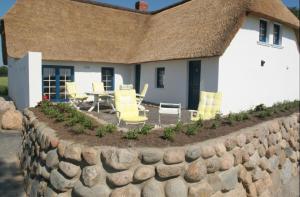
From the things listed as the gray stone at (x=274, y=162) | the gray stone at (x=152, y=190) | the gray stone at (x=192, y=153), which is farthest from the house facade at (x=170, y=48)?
the gray stone at (x=152, y=190)

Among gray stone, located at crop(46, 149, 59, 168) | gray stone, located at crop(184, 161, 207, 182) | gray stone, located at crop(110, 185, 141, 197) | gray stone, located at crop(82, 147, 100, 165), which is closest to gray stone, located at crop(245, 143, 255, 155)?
gray stone, located at crop(184, 161, 207, 182)

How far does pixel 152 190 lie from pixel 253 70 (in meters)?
10.8

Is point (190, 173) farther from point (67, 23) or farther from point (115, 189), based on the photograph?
point (67, 23)

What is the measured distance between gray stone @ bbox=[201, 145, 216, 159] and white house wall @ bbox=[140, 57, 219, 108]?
744cm

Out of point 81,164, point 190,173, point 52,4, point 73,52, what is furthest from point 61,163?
point 52,4

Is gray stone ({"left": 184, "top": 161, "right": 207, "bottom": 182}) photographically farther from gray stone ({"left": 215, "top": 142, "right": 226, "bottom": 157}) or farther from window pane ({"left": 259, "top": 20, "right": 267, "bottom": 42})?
window pane ({"left": 259, "top": 20, "right": 267, "bottom": 42})

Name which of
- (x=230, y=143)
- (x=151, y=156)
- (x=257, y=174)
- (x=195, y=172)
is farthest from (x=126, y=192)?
(x=257, y=174)

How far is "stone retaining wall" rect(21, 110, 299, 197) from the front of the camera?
11.7ft

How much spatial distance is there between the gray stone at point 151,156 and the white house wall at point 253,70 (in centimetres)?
819

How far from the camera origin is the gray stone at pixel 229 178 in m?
4.27

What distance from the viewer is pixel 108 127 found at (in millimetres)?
4621

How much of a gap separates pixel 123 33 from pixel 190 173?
1498 centimetres

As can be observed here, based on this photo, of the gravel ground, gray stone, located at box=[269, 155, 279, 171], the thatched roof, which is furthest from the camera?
the thatched roof

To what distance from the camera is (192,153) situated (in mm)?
3867
